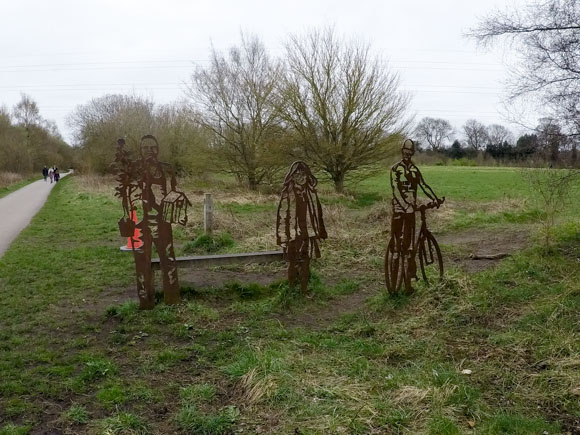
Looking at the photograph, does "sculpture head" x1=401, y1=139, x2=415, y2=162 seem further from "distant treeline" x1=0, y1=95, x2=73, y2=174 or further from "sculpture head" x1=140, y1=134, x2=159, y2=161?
"distant treeline" x1=0, y1=95, x2=73, y2=174

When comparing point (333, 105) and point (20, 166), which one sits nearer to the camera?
point (333, 105)

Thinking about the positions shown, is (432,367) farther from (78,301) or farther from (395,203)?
(78,301)

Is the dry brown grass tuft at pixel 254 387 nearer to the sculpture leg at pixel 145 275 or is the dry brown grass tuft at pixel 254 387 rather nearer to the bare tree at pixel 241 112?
the sculpture leg at pixel 145 275

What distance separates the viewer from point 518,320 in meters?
5.42

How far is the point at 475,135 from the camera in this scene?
224 ft

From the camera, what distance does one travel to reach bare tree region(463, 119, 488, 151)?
66938 millimetres

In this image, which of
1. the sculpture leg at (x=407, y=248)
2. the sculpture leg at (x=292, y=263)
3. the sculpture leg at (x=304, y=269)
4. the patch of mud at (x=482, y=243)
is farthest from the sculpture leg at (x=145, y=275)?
the patch of mud at (x=482, y=243)

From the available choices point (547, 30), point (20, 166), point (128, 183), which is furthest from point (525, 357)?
point (20, 166)

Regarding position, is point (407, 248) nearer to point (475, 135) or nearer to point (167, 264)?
point (167, 264)

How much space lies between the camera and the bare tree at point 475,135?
220 feet

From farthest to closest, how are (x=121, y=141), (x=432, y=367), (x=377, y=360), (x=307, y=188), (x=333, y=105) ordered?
(x=333, y=105) < (x=307, y=188) < (x=121, y=141) < (x=377, y=360) < (x=432, y=367)

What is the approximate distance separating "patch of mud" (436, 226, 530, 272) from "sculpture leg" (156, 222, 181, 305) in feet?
15.0

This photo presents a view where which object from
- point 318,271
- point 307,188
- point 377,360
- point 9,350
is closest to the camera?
point 377,360

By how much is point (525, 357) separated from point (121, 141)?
17.0ft
